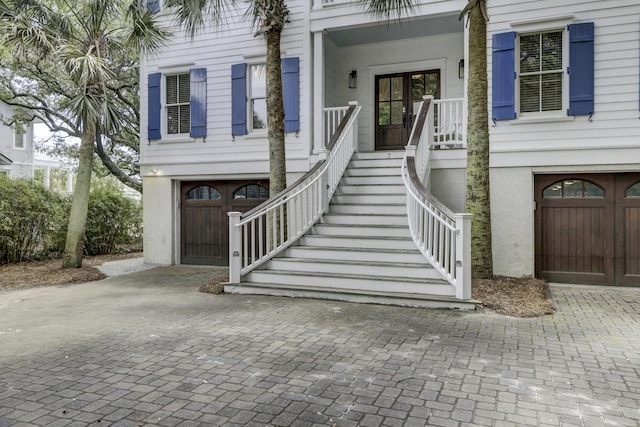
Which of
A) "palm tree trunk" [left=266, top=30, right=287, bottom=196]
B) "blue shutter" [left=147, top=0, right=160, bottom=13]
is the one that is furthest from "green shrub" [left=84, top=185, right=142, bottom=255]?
"palm tree trunk" [left=266, top=30, right=287, bottom=196]

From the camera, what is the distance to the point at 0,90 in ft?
44.6

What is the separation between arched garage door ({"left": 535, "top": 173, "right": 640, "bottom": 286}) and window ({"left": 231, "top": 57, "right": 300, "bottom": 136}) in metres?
4.91

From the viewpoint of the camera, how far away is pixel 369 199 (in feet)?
26.3

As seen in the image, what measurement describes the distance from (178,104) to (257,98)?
1.97 metres

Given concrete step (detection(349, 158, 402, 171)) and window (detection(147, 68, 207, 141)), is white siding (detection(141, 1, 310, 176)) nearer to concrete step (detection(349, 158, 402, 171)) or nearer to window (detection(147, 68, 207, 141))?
window (detection(147, 68, 207, 141))

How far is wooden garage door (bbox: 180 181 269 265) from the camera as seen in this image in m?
9.95

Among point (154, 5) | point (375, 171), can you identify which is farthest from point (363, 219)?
point (154, 5)

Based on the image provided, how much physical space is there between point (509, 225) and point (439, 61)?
409cm

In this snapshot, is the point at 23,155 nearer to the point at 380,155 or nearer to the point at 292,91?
the point at 292,91

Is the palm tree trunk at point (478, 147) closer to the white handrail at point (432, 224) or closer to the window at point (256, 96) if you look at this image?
the white handrail at point (432, 224)

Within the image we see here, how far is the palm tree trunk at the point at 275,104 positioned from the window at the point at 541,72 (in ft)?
14.1

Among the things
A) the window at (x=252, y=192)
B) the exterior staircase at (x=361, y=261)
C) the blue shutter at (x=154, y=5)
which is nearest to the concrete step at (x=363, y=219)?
the exterior staircase at (x=361, y=261)

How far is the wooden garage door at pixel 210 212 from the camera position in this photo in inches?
392

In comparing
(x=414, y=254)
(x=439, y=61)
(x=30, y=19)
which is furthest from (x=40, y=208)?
(x=439, y=61)
